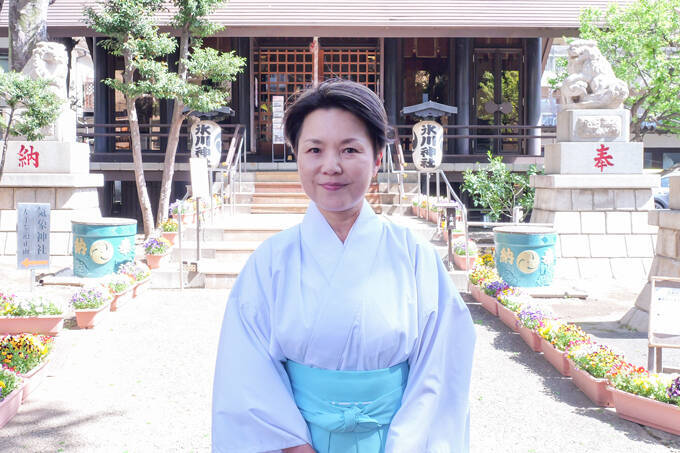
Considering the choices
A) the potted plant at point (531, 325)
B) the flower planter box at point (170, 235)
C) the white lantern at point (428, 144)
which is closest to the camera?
the potted plant at point (531, 325)

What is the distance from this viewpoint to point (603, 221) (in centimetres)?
1050

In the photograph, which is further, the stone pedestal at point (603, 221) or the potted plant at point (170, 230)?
the potted plant at point (170, 230)

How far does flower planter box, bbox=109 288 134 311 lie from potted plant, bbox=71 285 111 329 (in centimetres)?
34

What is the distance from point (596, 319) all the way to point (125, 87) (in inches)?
343

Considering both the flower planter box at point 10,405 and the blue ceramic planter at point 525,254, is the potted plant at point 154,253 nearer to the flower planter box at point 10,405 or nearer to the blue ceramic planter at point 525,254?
the blue ceramic planter at point 525,254

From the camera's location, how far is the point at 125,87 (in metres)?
11.7

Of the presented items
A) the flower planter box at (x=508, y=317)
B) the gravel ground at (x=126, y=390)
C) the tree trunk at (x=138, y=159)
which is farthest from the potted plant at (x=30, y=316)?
the tree trunk at (x=138, y=159)

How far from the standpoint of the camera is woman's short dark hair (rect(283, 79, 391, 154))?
1994mm

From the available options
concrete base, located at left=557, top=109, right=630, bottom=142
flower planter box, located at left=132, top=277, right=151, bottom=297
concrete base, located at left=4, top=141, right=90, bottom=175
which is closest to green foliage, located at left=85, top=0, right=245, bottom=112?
concrete base, located at left=4, top=141, right=90, bottom=175

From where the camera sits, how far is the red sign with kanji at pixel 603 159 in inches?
410

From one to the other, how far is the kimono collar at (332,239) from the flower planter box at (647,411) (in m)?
2.91

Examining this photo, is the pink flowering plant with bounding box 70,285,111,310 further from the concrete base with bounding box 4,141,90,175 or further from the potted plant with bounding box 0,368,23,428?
the concrete base with bounding box 4,141,90,175

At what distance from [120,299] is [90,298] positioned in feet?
2.74

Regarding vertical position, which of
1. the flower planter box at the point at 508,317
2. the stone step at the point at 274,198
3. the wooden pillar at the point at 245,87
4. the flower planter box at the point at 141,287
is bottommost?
the flower planter box at the point at 508,317
